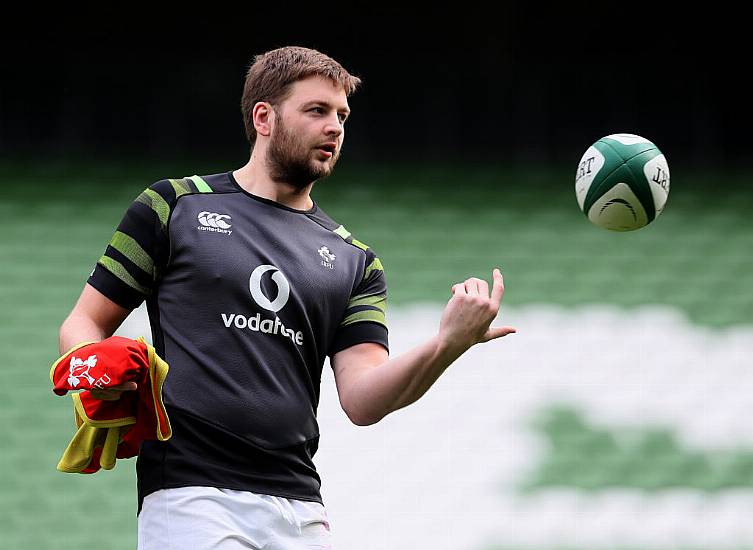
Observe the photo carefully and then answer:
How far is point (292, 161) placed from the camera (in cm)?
344

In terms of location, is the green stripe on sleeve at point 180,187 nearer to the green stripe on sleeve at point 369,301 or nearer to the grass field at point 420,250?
the green stripe on sleeve at point 369,301

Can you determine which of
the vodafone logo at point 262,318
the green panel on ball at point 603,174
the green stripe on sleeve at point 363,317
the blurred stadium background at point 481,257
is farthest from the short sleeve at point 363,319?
the blurred stadium background at point 481,257

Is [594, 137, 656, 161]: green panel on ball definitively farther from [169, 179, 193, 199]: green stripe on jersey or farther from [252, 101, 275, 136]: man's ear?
[169, 179, 193, 199]: green stripe on jersey

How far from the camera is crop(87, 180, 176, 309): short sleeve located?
128 inches

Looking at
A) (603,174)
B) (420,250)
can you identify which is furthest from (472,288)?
(420,250)

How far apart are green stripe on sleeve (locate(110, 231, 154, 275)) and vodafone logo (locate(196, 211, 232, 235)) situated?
6.7 inches

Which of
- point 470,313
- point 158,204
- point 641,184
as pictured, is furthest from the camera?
point 641,184

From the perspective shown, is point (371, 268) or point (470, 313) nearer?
point (470, 313)

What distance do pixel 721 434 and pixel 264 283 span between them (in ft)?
16.1

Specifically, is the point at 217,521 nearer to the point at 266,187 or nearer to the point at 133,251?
the point at 133,251

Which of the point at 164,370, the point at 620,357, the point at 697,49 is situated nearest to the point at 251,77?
the point at 164,370

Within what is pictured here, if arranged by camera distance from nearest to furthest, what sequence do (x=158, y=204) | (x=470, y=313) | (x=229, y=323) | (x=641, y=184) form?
(x=470, y=313)
(x=229, y=323)
(x=158, y=204)
(x=641, y=184)

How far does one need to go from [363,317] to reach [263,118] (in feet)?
2.22

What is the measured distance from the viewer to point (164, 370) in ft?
9.93
